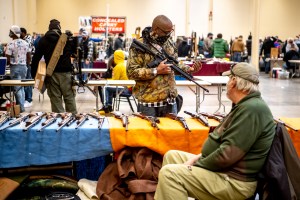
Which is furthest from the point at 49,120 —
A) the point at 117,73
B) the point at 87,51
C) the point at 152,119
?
the point at 87,51

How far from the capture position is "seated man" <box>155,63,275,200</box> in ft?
8.80

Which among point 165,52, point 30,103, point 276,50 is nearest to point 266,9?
point 276,50

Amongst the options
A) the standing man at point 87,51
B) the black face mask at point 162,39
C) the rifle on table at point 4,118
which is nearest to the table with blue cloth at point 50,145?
the rifle on table at point 4,118

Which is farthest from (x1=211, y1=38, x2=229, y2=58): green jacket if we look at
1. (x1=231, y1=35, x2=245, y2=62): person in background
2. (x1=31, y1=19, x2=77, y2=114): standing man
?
(x1=31, y1=19, x2=77, y2=114): standing man

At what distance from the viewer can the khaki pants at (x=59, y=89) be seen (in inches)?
233

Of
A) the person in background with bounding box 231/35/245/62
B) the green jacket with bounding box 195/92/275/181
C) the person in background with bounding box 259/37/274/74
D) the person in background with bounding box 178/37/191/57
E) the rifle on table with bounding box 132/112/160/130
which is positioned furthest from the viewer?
the person in background with bounding box 259/37/274/74

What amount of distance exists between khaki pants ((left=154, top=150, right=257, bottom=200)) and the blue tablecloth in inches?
32.1

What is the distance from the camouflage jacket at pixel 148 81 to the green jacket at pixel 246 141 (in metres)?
1.23

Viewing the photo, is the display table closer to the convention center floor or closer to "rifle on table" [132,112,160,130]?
"rifle on table" [132,112,160,130]

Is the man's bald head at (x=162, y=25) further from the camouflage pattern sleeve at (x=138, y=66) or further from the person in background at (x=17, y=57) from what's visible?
the person in background at (x=17, y=57)

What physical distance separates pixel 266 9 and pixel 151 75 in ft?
75.2

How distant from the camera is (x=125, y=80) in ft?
25.3

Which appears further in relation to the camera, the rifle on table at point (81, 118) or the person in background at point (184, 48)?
the person in background at point (184, 48)

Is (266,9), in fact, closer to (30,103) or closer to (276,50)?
(276,50)
